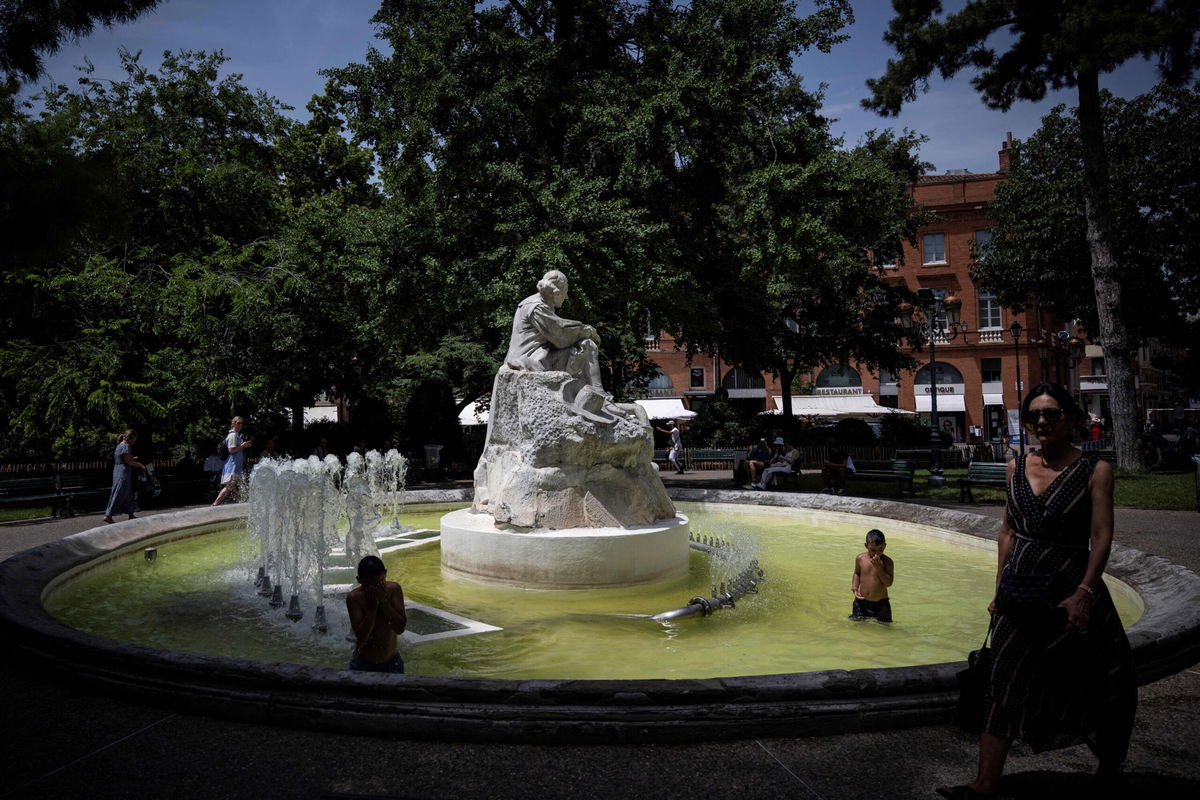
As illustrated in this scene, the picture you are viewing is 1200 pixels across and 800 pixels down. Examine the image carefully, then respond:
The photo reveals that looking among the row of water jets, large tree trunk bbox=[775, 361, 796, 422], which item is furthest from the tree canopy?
large tree trunk bbox=[775, 361, 796, 422]

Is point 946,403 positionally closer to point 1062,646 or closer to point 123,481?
point 123,481

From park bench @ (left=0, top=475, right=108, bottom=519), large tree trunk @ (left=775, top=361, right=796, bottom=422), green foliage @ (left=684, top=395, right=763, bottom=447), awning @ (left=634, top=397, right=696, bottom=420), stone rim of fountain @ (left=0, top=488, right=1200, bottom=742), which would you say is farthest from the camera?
awning @ (left=634, top=397, right=696, bottom=420)

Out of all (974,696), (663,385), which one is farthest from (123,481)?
(663,385)

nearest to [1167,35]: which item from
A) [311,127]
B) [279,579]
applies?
[279,579]

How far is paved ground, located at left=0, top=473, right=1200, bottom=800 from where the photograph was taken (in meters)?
3.06

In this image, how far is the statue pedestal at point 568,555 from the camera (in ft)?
→ 23.3

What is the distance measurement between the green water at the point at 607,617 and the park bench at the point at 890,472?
606 centimetres

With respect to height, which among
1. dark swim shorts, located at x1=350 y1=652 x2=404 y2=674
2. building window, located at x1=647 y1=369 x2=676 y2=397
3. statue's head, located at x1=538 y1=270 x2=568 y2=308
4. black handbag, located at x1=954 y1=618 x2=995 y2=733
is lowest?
dark swim shorts, located at x1=350 y1=652 x2=404 y2=674

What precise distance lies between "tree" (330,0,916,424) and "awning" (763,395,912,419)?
2535cm

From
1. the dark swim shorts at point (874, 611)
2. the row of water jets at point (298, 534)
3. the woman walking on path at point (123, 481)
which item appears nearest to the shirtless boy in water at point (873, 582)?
the dark swim shorts at point (874, 611)

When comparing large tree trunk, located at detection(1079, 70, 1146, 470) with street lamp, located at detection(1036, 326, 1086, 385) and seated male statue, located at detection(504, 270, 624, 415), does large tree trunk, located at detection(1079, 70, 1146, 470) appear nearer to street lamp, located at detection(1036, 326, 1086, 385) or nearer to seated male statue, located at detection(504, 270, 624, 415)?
street lamp, located at detection(1036, 326, 1086, 385)

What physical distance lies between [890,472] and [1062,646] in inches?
545

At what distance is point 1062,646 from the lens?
287 centimetres

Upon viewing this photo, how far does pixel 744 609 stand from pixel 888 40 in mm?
18575
